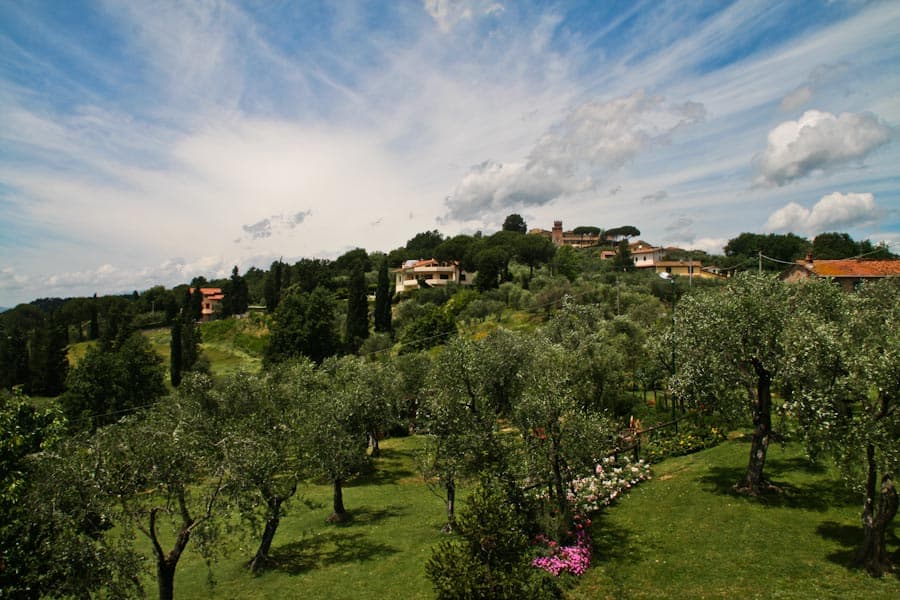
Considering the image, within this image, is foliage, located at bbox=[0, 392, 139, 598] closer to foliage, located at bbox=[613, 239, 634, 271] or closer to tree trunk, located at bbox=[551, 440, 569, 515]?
tree trunk, located at bbox=[551, 440, 569, 515]

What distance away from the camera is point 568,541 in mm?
20844

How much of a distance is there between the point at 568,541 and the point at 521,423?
214 inches

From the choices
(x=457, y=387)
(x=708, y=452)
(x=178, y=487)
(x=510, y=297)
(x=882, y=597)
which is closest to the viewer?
(x=882, y=597)

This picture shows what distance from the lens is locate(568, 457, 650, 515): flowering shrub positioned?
77.6 feet

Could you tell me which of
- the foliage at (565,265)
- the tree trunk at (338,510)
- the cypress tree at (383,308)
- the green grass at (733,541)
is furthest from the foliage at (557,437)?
the foliage at (565,265)

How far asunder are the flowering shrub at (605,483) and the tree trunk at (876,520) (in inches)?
393

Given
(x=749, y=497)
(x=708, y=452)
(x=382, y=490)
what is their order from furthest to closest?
1. (x=382, y=490)
2. (x=708, y=452)
3. (x=749, y=497)

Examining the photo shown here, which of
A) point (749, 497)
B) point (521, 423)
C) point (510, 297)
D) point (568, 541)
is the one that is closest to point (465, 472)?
point (521, 423)

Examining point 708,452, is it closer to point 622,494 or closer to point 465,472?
point 622,494

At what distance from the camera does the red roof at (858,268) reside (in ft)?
213

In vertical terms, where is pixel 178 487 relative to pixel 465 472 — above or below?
above

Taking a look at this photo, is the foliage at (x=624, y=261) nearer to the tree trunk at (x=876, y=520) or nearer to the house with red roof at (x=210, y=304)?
the house with red roof at (x=210, y=304)

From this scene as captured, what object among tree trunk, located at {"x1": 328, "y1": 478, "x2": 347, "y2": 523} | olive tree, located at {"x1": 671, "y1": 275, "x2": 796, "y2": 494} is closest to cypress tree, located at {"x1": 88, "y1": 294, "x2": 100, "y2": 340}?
tree trunk, located at {"x1": 328, "y1": 478, "x2": 347, "y2": 523}

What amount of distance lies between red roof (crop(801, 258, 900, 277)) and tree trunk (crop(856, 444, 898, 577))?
59130mm
